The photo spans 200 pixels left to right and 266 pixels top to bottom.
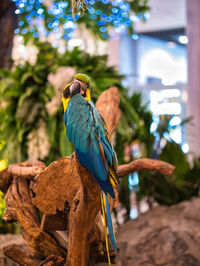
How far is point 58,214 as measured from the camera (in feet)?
3.74

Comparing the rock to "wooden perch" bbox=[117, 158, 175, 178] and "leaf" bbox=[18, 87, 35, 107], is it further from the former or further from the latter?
"leaf" bbox=[18, 87, 35, 107]

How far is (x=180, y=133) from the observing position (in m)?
3.05

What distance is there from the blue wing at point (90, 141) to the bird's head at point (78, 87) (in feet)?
0.08

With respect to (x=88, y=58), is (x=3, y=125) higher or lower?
lower

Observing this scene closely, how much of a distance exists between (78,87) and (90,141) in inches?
6.3

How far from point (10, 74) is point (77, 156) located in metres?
1.59

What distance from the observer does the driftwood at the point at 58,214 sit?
1.02 metres

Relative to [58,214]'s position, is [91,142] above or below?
above

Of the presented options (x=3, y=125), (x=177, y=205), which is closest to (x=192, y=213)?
(x=177, y=205)

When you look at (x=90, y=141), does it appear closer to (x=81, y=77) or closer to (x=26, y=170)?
(x=81, y=77)

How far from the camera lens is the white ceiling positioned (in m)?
4.93

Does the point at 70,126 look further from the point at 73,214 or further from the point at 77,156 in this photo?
the point at 73,214

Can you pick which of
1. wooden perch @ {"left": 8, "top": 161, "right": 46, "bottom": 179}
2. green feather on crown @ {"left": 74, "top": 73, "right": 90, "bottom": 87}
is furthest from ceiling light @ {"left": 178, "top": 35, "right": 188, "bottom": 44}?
green feather on crown @ {"left": 74, "top": 73, "right": 90, "bottom": 87}

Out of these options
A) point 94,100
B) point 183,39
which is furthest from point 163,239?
point 183,39
